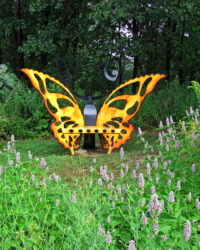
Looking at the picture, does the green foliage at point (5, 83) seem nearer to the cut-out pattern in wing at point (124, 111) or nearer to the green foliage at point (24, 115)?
the green foliage at point (24, 115)

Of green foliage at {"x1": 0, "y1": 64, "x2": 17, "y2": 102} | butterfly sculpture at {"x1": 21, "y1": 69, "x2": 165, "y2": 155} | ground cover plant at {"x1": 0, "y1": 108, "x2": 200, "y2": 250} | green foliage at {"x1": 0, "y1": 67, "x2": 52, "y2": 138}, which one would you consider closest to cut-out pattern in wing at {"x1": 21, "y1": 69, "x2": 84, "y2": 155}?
butterfly sculpture at {"x1": 21, "y1": 69, "x2": 165, "y2": 155}

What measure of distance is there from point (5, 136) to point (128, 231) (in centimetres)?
685

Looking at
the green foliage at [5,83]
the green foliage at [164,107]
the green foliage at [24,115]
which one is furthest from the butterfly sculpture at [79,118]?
the green foliage at [5,83]

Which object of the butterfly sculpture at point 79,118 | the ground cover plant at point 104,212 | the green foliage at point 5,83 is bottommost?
the ground cover plant at point 104,212

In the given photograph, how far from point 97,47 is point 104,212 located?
9896 millimetres

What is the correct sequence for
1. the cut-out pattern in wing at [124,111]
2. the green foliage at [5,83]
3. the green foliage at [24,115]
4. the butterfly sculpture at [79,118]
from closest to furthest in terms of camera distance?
the butterfly sculpture at [79,118] < the cut-out pattern in wing at [124,111] < the green foliage at [24,115] < the green foliage at [5,83]

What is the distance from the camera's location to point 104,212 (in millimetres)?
2340

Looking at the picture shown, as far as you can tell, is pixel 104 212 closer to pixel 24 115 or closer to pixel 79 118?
pixel 79 118

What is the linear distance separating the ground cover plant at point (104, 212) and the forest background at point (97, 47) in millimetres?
5130

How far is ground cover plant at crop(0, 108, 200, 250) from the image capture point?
6.23 feet

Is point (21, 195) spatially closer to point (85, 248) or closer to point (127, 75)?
point (85, 248)

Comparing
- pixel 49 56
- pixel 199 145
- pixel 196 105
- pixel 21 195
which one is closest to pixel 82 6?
pixel 49 56

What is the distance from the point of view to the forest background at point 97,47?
9398 millimetres

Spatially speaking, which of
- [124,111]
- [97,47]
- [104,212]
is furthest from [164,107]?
[104,212]
